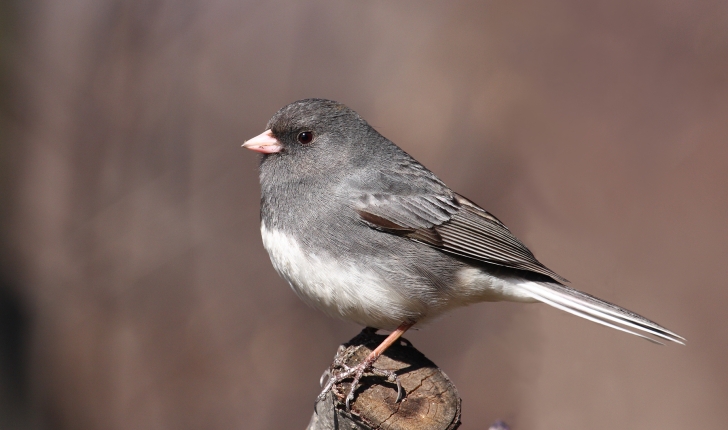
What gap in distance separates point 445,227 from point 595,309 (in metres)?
0.74

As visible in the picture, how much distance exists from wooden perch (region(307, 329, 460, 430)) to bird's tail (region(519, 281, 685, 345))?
2.28 ft

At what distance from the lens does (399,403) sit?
7.41ft

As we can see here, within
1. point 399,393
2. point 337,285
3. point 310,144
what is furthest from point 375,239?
point 399,393

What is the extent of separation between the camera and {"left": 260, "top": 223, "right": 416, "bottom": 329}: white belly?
2529 millimetres

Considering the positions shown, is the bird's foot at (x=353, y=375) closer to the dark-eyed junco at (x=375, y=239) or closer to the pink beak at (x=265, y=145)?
the dark-eyed junco at (x=375, y=239)

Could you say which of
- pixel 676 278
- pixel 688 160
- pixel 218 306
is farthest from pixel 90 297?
pixel 688 160

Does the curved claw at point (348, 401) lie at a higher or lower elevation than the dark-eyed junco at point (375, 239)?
lower

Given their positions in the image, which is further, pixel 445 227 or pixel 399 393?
pixel 445 227

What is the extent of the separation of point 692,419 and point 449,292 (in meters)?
3.04

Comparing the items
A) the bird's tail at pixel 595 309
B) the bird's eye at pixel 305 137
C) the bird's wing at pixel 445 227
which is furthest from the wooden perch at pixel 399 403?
the bird's eye at pixel 305 137

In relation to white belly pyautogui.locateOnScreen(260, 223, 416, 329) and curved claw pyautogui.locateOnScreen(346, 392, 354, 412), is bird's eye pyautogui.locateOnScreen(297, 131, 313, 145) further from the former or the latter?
curved claw pyautogui.locateOnScreen(346, 392, 354, 412)

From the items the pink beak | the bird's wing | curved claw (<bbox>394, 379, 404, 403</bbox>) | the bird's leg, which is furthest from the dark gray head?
curved claw (<bbox>394, 379, 404, 403</bbox>)

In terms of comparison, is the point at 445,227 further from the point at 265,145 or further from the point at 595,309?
the point at 265,145

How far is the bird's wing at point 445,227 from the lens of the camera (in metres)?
2.72
